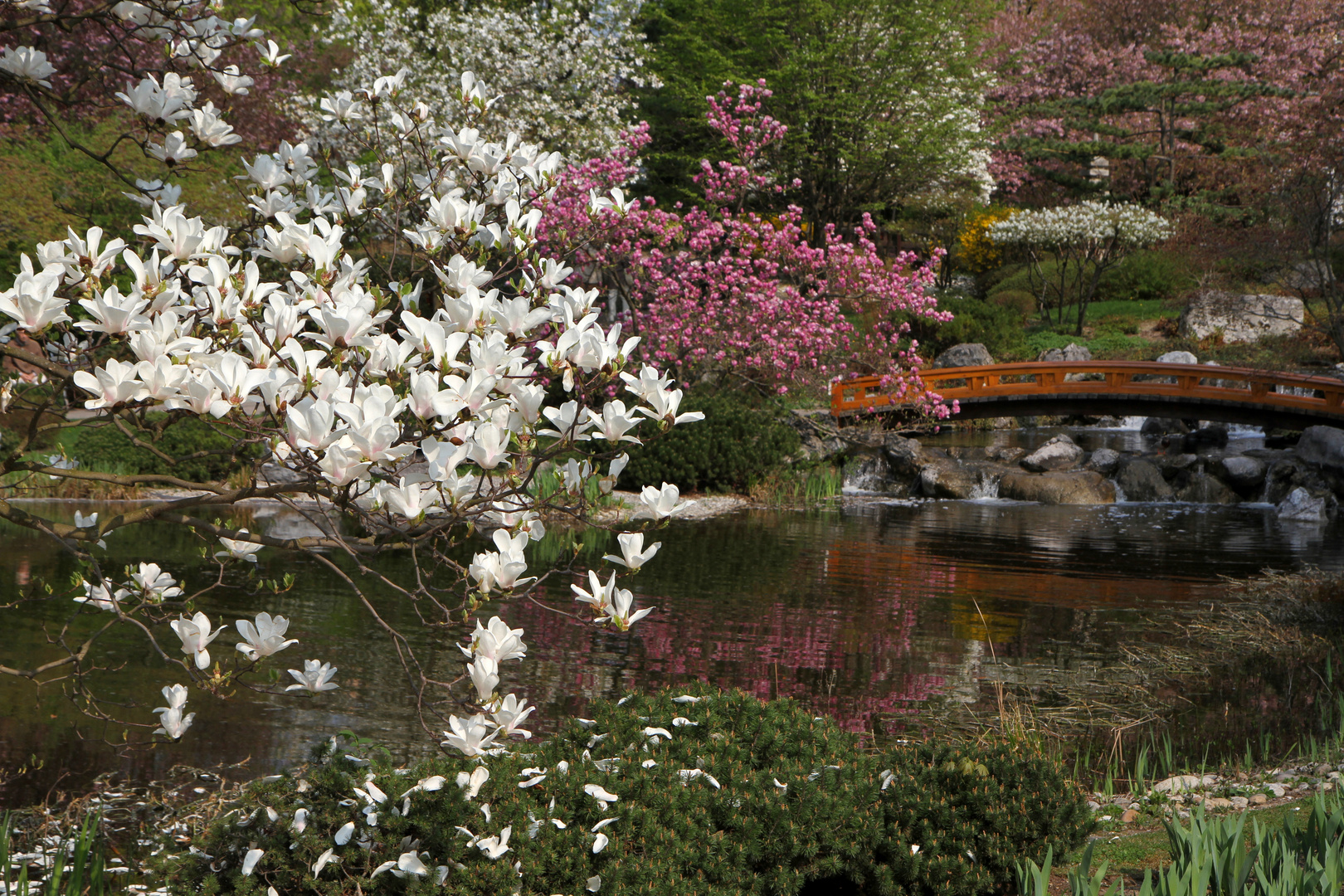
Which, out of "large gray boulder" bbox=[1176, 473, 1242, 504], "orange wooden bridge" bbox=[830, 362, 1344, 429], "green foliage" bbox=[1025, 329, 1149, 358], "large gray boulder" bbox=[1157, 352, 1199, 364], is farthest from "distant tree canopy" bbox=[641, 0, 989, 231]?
"large gray boulder" bbox=[1176, 473, 1242, 504]

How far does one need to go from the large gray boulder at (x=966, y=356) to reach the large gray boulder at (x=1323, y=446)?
8942 millimetres

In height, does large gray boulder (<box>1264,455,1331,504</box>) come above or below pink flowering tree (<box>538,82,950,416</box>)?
below

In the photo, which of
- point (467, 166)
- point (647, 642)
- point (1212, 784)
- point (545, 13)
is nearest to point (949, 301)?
point (545, 13)

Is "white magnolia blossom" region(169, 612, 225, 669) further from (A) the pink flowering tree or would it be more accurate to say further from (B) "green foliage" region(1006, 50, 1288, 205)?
(B) "green foliage" region(1006, 50, 1288, 205)

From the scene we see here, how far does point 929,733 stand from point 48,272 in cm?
570

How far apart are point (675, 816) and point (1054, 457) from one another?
65.3ft

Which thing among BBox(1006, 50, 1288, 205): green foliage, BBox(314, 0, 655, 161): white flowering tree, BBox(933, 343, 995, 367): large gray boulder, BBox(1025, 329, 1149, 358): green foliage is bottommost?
BBox(933, 343, 995, 367): large gray boulder

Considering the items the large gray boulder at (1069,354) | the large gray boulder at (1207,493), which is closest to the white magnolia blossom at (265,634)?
the large gray boulder at (1207,493)

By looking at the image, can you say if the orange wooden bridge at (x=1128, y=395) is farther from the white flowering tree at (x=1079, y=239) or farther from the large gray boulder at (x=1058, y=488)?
the white flowering tree at (x=1079, y=239)

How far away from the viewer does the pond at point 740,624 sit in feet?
21.7

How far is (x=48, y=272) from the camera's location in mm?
2863

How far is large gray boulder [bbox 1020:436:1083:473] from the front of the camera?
22.2 m

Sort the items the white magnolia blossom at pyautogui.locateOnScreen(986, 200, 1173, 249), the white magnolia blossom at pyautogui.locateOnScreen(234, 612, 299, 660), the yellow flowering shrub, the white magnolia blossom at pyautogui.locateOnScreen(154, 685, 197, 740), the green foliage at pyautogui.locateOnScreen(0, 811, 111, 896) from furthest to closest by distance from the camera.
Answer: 1. the yellow flowering shrub
2. the white magnolia blossom at pyautogui.locateOnScreen(986, 200, 1173, 249)
3. the white magnolia blossom at pyautogui.locateOnScreen(154, 685, 197, 740)
4. the green foliage at pyautogui.locateOnScreen(0, 811, 111, 896)
5. the white magnolia blossom at pyautogui.locateOnScreen(234, 612, 299, 660)

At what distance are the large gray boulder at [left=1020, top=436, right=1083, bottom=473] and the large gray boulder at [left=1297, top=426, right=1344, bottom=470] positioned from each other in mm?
4084
